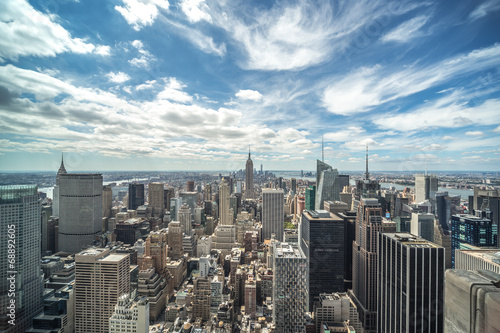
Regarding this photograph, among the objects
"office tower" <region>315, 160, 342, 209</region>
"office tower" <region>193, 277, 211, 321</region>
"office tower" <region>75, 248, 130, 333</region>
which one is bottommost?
"office tower" <region>193, 277, 211, 321</region>

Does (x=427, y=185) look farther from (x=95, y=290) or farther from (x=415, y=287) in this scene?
(x=95, y=290)

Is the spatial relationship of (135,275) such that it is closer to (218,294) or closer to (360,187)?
(218,294)

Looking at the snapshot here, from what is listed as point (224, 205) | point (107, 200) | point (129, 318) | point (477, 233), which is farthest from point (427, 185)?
point (107, 200)

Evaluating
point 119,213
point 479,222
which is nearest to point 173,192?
point 119,213

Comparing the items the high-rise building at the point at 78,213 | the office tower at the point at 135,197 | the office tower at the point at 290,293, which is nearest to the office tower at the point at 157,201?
the office tower at the point at 135,197

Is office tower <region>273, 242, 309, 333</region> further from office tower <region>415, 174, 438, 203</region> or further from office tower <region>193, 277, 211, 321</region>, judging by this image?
office tower <region>415, 174, 438, 203</region>

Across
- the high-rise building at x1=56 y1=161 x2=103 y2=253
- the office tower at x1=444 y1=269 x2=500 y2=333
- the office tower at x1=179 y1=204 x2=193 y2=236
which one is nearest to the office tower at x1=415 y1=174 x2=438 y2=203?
Answer: the office tower at x1=444 y1=269 x2=500 y2=333
